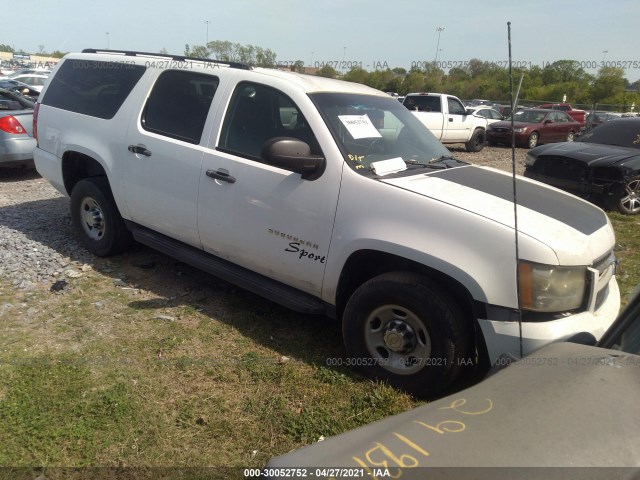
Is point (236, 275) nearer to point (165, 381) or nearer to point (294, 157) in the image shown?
point (165, 381)

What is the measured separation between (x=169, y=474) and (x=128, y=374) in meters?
0.98

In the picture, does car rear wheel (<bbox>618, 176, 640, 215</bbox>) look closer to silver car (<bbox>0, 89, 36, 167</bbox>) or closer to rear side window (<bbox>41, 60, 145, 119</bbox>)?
rear side window (<bbox>41, 60, 145, 119</bbox>)

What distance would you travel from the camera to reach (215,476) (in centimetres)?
257

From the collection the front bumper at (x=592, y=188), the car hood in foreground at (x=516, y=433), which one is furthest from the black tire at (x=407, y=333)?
the front bumper at (x=592, y=188)

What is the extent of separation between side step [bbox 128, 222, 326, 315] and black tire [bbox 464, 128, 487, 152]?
14491 millimetres

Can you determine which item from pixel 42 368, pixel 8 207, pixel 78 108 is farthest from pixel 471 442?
pixel 8 207

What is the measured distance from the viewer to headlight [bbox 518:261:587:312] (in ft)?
9.02

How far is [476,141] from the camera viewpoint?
1744 centimetres

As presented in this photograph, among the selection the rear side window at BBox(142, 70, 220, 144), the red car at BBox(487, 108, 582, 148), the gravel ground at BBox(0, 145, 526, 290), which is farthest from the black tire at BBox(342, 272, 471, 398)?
the red car at BBox(487, 108, 582, 148)

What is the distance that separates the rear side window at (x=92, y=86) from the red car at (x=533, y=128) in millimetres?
16354

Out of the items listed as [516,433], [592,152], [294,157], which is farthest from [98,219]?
[592,152]

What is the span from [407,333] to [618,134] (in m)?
8.07

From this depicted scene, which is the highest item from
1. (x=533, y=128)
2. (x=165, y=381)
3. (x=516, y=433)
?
(x=533, y=128)

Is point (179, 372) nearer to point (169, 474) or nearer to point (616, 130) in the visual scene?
point (169, 474)
